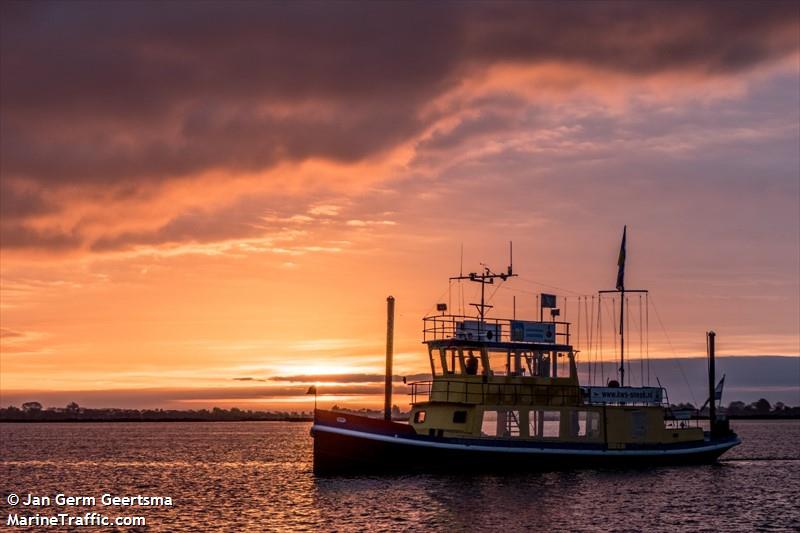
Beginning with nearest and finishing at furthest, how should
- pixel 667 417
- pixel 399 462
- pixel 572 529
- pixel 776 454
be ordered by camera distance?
pixel 572 529, pixel 399 462, pixel 667 417, pixel 776 454

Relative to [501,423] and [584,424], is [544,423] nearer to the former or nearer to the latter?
[501,423]

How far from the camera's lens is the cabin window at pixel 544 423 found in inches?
2135

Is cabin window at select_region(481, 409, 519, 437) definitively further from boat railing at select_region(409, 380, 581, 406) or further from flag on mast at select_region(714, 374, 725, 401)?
flag on mast at select_region(714, 374, 725, 401)

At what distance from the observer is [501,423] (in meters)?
53.6

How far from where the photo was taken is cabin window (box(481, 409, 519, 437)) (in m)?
53.0

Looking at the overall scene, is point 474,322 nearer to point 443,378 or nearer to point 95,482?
point 443,378

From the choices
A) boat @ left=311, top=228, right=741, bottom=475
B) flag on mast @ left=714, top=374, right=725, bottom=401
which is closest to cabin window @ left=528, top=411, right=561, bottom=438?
boat @ left=311, top=228, right=741, bottom=475

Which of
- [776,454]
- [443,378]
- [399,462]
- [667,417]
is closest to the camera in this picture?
[399,462]

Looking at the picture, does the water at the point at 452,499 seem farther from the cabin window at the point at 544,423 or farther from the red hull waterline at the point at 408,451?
the cabin window at the point at 544,423

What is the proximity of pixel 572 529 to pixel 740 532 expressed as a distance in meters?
6.73

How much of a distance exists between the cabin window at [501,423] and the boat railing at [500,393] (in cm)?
59

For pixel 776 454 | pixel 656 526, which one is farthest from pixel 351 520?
pixel 776 454

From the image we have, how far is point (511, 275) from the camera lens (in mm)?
56688

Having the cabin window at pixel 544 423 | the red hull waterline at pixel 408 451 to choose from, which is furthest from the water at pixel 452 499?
the cabin window at pixel 544 423
